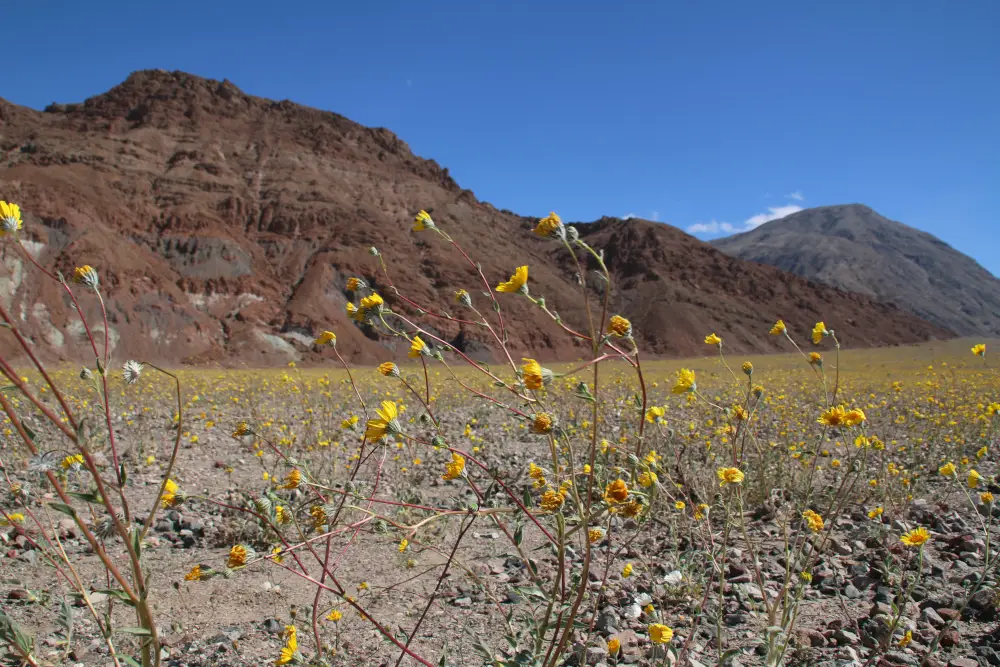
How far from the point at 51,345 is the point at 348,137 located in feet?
179

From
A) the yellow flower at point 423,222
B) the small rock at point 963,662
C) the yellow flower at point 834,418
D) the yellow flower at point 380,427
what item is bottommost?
the small rock at point 963,662

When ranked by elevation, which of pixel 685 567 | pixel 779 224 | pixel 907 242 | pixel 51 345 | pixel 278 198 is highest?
pixel 779 224

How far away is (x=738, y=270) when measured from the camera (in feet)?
228

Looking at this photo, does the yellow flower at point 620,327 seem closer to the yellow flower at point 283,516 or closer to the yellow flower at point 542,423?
the yellow flower at point 542,423

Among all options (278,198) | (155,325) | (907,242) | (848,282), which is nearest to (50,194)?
(155,325)

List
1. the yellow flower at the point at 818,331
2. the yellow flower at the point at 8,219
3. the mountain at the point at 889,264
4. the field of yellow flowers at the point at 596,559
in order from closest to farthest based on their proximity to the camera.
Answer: the yellow flower at the point at 8,219, the field of yellow flowers at the point at 596,559, the yellow flower at the point at 818,331, the mountain at the point at 889,264

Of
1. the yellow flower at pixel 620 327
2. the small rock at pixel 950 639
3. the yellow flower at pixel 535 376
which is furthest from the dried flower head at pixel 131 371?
the small rock at pixel 950 639

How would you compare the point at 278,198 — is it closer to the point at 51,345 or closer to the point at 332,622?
the point at 51,345

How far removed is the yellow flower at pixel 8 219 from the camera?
A: 52.6 inches

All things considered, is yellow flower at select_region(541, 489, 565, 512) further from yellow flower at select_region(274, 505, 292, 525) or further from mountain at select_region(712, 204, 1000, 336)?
mountain at select_region(712, 204, 1000, 336)

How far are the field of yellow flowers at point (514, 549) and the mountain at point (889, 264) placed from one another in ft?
383

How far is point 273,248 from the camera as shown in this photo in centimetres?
4569

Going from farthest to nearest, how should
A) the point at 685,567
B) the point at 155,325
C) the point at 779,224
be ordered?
the point at 779,224
the point at 155,325
the point at 685,567

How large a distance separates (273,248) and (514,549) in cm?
4749
